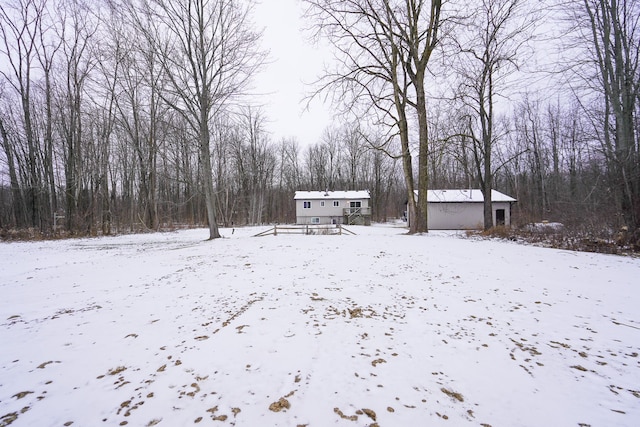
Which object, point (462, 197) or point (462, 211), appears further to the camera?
point (462, 197)

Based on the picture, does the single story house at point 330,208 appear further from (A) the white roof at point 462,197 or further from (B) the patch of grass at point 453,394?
(B) the patch of grass at point 453,394

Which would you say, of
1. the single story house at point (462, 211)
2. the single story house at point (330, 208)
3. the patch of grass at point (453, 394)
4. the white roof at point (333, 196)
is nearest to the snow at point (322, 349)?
the patch of grass at point (453, 394)

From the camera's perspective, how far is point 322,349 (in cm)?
302

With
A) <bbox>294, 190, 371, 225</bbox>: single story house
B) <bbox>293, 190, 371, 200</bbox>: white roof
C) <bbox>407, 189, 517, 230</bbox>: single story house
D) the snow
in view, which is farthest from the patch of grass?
<bbox>293, 190, 371, 200</bbox>: white roof

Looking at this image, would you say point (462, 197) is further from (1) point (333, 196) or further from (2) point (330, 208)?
(2) point (330, 208)

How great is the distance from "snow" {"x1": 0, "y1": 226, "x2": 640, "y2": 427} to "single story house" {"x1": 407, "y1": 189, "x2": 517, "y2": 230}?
20.6 m

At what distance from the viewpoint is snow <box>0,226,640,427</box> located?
211 cm

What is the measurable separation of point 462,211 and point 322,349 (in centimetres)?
2719

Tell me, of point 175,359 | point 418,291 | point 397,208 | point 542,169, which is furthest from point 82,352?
point 397,208

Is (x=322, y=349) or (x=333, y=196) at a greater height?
(x=333, y=196)

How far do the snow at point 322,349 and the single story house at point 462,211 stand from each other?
20.6m

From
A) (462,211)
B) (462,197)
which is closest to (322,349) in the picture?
(462,211)

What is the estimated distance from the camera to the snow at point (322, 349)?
211cm

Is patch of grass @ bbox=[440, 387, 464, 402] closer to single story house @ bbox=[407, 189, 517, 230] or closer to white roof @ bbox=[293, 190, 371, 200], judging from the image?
single story house @ bbox=[407, 189, 517, 230]
